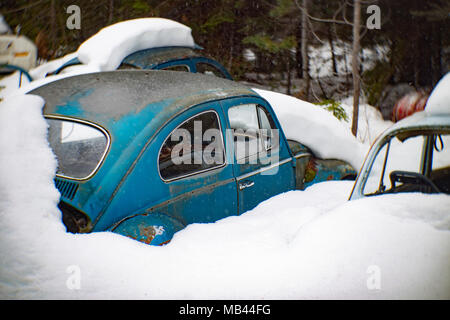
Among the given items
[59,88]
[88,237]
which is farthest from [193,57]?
[88,237]

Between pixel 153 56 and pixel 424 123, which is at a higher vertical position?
pixel 153 56

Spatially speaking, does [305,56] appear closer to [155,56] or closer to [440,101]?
[155,56]

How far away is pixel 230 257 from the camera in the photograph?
2111mm

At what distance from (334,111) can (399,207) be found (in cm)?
617

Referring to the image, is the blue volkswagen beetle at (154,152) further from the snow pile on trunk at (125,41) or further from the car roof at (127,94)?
the snow pile on trunk at (125,41)

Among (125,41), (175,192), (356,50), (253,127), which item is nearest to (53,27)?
(125,41)

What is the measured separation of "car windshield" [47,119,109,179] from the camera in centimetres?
250

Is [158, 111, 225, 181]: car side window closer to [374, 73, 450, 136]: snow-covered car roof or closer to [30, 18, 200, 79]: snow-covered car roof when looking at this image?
[374, 73, 450, 136]: snow-covered car roof

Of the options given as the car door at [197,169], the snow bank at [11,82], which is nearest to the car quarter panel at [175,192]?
the car door at [197,169]

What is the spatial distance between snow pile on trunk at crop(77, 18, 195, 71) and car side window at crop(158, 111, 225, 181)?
363cm

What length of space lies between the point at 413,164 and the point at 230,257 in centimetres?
127

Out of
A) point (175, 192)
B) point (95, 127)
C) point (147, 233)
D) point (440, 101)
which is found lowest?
point (147, 233)

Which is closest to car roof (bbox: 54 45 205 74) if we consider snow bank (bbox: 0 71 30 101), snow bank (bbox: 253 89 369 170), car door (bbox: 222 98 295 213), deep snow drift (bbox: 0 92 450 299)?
snow bank (bbox: 0 71 30 101)
